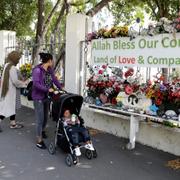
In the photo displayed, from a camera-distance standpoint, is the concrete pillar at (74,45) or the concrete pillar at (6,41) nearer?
the concrete pillar at (74,45)

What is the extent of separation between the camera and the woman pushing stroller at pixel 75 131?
5828mm

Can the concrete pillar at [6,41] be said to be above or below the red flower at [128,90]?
above

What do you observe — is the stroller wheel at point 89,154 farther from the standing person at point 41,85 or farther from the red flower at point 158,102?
the red flower at point 158,102

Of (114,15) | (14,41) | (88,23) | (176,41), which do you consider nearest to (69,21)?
(88,23)

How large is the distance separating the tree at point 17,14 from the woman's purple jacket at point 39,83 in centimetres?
1127

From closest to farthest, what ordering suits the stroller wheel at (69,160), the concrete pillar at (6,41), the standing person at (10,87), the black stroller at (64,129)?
the stroller wheel at (69,160), the black stroller at (64,129), the standing person at (10,87), the concrete pillar at (6,41)

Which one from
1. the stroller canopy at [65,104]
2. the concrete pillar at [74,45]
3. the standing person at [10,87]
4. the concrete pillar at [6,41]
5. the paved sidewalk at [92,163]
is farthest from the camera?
the concrete pillar at [6,41]

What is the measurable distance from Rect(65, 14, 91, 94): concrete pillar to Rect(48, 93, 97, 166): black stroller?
7.01 feet

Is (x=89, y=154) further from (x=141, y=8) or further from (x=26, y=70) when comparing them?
(x=141, y=8)

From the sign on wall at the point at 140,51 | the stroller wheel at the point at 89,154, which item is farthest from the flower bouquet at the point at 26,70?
the stroller wheel at the point at 89,154

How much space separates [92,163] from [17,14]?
1356 centimetres

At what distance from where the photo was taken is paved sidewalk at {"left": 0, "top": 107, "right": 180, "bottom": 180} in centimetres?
529

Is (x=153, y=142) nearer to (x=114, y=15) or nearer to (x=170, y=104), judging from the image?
(x=170, y=104)

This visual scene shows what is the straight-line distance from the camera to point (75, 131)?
A: 232 inches
